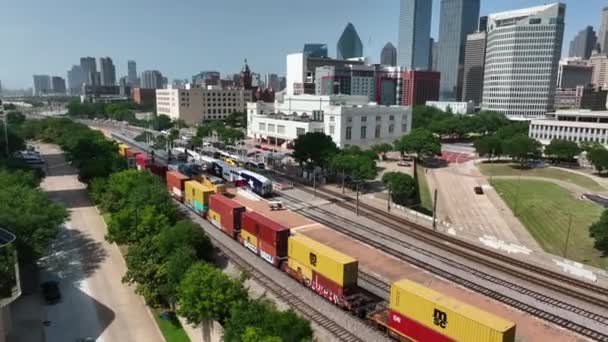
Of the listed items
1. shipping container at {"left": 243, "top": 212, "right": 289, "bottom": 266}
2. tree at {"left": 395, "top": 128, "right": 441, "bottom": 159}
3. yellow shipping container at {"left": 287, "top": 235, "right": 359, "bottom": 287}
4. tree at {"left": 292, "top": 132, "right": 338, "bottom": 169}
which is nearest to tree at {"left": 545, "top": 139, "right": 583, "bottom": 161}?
tree at {"left": 395, "top": 128, "right": 441, "bottom": 159}

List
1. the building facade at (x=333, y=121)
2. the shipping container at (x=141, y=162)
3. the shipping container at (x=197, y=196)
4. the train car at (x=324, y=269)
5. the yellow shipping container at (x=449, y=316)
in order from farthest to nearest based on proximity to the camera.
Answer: the building facade at (x=333, y=121) < the shipping container at (x=141, y=162) < the shipping container at (x=197, y=196) < the train car at (x=324, y=269) < the yellow shipping container at (x=449, y=316)

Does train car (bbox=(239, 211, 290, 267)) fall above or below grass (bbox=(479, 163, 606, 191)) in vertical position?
above

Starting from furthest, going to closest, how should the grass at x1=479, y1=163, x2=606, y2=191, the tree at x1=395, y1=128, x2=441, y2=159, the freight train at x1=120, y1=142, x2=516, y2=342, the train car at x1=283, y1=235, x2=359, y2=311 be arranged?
the tree at x1=395, y1=128, x2=441, y2=159, the grass at x1=479, y1=163, x2=606, y2=191, the train car at x1=283, y1=235, x2=359, y2=311, the freight train at x1=120, y1=142, x2=516, y2=342

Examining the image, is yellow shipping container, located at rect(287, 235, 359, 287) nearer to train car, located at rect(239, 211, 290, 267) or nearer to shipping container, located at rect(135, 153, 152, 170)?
train car, located at rect(239, 211, 290, 267)

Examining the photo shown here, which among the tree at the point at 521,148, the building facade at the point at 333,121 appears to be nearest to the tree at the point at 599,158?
the tree at the point at 521,148

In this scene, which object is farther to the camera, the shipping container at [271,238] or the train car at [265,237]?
the train car at [265,237]

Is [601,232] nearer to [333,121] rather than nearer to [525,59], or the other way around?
[333,121]

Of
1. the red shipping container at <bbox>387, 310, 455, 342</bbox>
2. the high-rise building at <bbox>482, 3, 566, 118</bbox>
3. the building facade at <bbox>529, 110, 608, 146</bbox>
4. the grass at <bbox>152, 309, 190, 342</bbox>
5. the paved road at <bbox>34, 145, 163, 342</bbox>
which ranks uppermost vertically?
the high-rise building at <bbox>482, 3, 566, 118</bbox>

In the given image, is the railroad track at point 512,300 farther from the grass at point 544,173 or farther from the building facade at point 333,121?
the building facade at point 333,121
